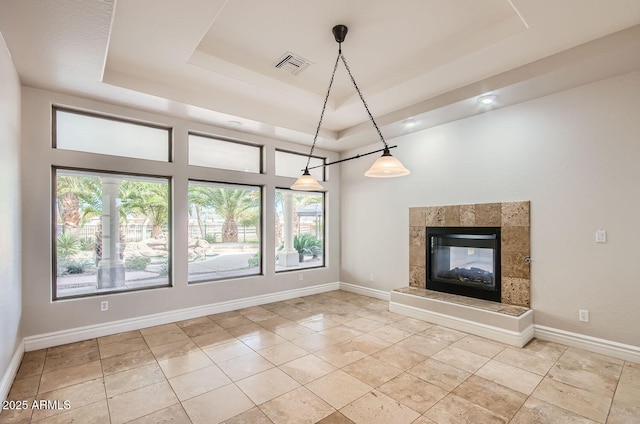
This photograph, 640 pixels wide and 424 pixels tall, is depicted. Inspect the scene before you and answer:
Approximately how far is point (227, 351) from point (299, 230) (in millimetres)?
3027

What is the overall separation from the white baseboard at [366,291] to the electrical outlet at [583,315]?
2.73 metres

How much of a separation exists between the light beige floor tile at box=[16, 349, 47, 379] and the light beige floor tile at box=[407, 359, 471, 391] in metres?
3.66

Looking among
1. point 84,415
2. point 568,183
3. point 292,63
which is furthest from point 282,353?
point 568,183

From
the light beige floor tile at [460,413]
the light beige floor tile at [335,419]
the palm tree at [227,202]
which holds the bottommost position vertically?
the light beige floor tile at [460,413]

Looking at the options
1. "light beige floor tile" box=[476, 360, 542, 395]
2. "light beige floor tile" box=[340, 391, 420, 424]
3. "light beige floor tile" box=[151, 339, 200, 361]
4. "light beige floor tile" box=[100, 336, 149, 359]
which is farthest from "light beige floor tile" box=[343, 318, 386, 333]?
"light beige floor tile" box=[100, 336, 149, 359]

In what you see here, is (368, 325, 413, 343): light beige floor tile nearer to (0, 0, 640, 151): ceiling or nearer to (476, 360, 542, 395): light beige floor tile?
(476, 360, 542, 395): light beige floor tile

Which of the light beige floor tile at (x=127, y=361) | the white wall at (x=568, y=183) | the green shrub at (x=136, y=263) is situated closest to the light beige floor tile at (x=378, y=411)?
the light beige floor tile at (x=127, y=361)

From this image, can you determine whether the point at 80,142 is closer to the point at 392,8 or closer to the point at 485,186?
the point at 392,8

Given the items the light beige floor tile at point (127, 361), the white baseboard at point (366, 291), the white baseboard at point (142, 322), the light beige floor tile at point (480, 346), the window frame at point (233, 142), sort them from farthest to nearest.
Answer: the white baseboard at point (366, 291) → the window frame at point (233, 142) → the white baseboard at point (142, 322) → the light beige floor tile at point (480, 346) → the light beige floor tile at point (127, 361)

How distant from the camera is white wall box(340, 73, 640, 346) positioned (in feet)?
10.6

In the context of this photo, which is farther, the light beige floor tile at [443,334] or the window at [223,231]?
the window at [223,231]

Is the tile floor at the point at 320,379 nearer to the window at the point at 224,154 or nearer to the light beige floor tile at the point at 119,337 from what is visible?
the light beige floor tile at the point at 119,337

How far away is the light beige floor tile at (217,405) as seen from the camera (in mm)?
2295

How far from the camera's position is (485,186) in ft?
14.3
